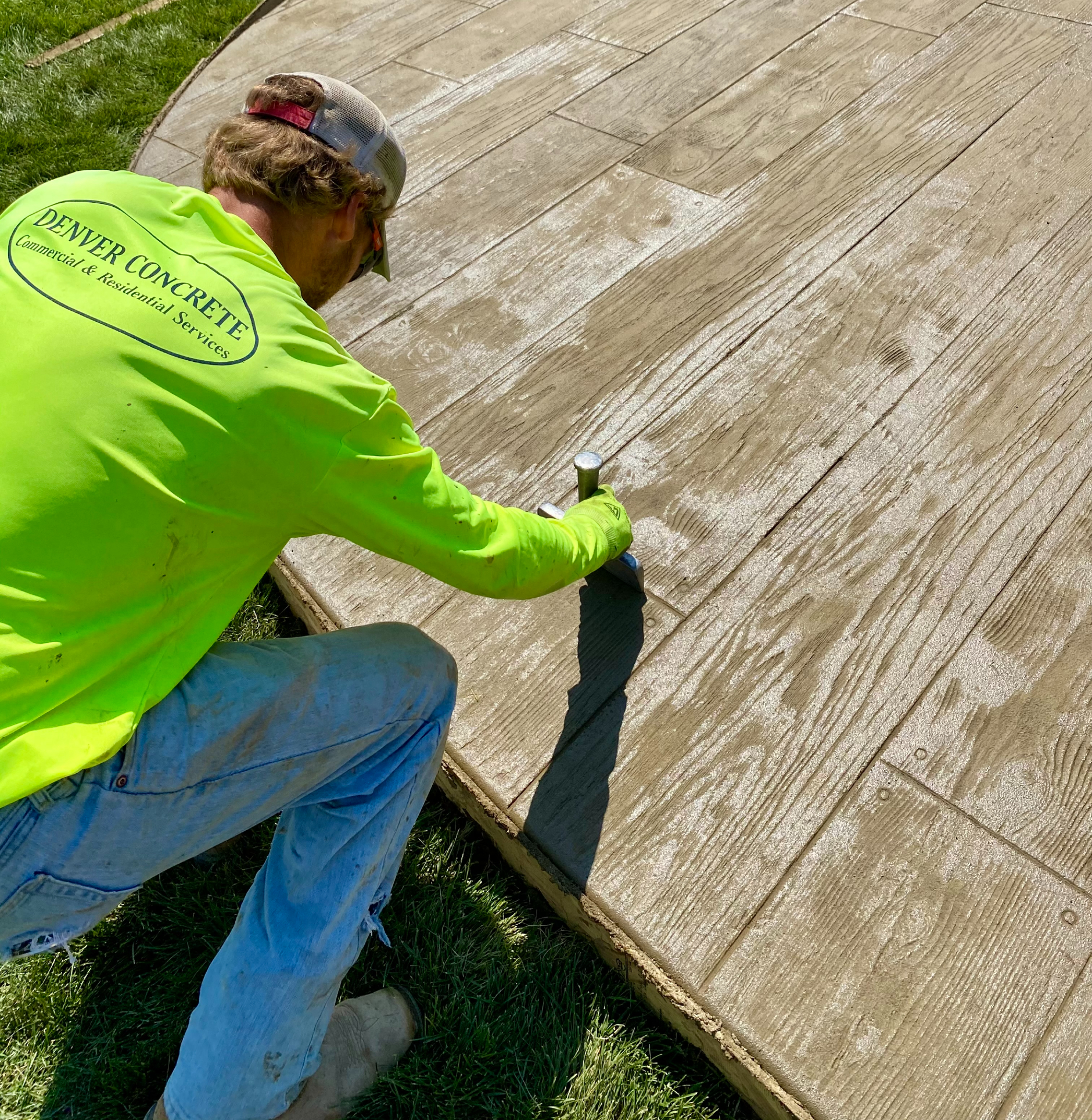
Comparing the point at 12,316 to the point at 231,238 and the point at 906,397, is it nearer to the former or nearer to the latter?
the point at 231,238

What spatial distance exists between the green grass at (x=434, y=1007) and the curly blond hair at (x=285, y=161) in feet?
4.37

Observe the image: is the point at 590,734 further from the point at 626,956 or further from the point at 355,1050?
the point at 355,1050

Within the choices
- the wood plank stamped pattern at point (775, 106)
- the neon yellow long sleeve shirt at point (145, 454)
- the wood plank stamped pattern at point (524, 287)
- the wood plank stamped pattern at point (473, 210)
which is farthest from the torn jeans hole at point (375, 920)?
the wood plank stamped pattern at point (775, 106)

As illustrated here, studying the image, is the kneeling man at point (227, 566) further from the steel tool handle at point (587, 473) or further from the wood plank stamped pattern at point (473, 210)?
the wood plank stamped pattern at point (473, 210)

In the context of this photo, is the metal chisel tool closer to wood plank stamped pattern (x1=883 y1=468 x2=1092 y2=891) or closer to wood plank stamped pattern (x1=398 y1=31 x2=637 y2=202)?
wood plank stamped pattern (x1=883 y1=468 x2=1092 y2=891)

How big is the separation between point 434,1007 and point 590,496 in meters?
1.16

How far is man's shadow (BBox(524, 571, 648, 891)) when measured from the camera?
1993mm

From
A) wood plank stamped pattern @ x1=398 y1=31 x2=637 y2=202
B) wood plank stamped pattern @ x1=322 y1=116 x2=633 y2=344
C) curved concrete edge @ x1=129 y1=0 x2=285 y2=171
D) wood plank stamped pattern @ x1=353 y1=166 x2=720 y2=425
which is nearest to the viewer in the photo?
wood plank stamped pattern @ x1=353 y1=166 x2=720 y2=425

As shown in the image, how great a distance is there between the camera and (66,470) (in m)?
1.26

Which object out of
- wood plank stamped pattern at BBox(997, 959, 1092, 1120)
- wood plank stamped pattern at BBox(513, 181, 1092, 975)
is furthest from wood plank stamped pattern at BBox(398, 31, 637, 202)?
wood plank stamped pattern at BBox(997, 959, 1092, 1120)

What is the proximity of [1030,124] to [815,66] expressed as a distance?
893mm

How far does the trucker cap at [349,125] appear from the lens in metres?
1.68

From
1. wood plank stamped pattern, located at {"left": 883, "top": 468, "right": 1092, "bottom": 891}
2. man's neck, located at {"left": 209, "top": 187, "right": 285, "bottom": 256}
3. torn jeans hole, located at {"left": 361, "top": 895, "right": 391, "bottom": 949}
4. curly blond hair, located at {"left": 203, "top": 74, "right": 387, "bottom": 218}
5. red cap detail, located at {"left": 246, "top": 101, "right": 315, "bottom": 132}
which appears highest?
red cap detail, located at {"left": 246, "top": 101, "right": 315, "bottom": 132}

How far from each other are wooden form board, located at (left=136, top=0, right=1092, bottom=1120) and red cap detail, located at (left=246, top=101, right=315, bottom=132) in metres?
1.17
